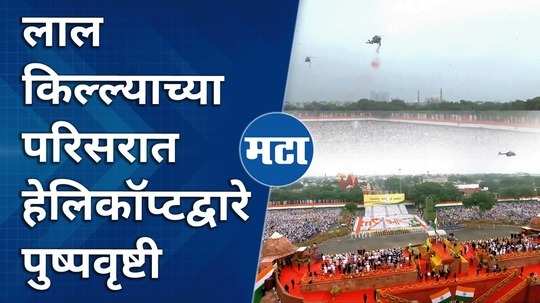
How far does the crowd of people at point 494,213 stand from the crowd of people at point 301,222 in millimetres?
1394

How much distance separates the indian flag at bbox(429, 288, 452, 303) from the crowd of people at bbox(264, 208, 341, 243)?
4.64ft

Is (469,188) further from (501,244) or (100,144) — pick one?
(100,144)

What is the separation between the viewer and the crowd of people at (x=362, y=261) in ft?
19.2

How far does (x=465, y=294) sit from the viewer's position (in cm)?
580

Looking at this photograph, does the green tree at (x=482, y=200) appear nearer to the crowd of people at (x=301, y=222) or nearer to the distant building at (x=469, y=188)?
the distant building at (x=469, y=188)

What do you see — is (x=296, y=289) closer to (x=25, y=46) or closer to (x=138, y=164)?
(x=138, y=164)

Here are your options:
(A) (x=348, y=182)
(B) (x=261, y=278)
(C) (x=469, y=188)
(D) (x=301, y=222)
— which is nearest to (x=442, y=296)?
(C) (x=469, y=188)

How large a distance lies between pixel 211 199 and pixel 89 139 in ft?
3.63

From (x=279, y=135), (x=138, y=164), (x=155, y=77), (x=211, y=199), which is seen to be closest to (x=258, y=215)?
(x=211, y=199)

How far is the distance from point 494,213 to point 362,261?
1.83 m

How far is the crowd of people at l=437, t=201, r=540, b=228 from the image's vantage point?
6137 millimetres

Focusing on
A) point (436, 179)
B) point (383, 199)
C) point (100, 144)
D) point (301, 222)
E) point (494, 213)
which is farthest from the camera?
point (494, 213)

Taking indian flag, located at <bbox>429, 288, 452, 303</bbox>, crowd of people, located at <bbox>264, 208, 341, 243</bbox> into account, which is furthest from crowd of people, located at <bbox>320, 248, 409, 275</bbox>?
indian flag, located at <bbox>429, 288, 452, 303</bbox>

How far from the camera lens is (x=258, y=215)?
4043mm
